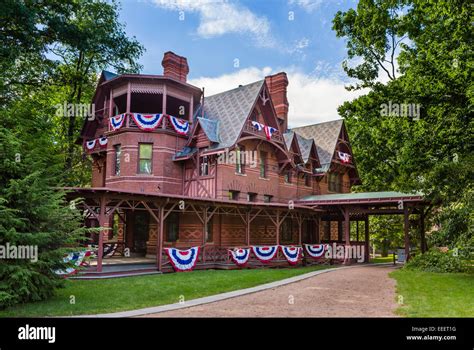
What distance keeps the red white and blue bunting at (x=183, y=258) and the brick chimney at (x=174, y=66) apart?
478 inches

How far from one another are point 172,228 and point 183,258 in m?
4.20

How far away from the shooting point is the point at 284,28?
18.9 m

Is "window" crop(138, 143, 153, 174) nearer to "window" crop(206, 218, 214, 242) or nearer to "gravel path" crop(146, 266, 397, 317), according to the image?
"window" crop(206, 218, 214, 242)

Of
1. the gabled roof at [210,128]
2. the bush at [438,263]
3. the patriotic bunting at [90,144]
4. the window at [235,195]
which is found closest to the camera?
the bush at [438,263]

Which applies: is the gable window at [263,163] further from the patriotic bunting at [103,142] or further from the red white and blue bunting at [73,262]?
the red white and blue bunting at [73,262]

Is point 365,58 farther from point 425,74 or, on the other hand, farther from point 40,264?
point 40,264

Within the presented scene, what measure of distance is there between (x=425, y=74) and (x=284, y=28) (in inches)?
268

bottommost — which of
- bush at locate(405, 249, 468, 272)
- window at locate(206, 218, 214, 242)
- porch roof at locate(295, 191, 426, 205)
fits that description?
bush at locate(405, 249, 468, 272)

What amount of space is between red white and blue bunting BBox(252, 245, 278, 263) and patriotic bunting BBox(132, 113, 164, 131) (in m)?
9.03

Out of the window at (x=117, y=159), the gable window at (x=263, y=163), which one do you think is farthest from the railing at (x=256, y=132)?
the window at (x=117, y=159)

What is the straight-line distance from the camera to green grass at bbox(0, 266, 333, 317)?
9.51m

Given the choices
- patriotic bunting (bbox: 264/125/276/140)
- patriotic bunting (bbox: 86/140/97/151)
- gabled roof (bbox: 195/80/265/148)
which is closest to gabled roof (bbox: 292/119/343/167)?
patriotic bunting (bbox: 264/125/276/140)

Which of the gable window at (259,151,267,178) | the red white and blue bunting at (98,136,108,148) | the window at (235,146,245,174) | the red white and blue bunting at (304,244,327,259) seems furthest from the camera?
the gable window at (259,151,267,178)

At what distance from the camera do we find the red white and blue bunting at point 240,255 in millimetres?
20359
